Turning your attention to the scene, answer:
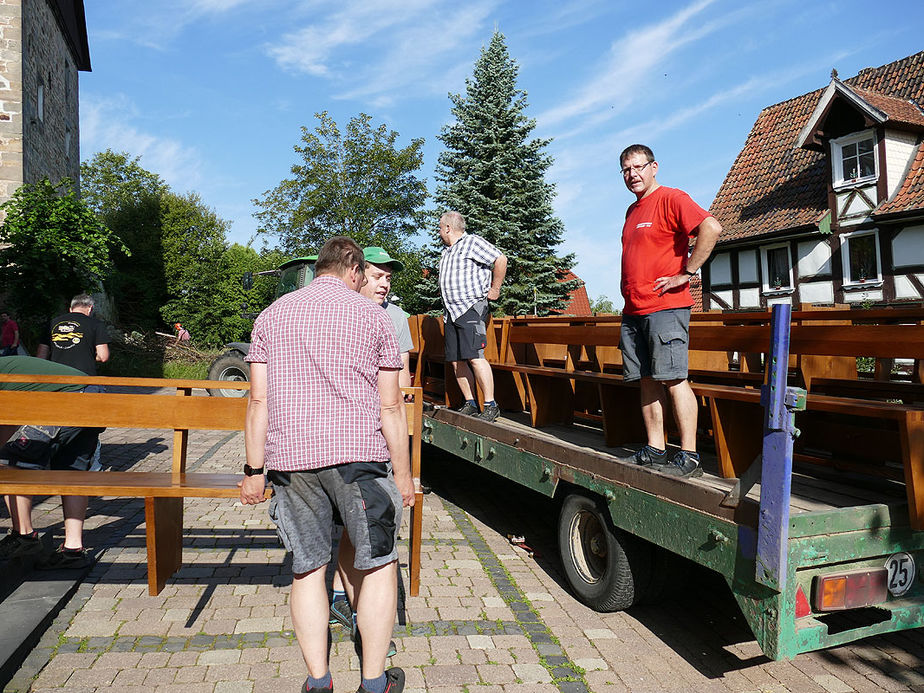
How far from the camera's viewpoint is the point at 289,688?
125 inches

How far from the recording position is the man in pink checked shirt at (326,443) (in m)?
2.71

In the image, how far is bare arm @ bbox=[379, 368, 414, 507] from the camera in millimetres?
2918

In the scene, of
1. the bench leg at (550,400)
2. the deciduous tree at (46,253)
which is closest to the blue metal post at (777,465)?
the bench leg at (550,400)

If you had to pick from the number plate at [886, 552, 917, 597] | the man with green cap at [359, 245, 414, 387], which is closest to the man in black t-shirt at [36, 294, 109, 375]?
the man with green cap at [359, 245, 414, 387]

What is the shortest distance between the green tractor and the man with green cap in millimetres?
5404

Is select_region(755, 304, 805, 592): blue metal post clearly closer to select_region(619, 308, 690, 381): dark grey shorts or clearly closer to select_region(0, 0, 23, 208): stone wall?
select_region(619, 308, 690, 381): dark grey shorts

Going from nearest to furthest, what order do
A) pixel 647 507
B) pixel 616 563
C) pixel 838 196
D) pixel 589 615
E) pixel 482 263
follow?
pixel 647 507, pixel 616 563, pixel 589 615, pixel 482 263, pixel 838 196

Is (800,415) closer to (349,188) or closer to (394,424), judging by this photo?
(394,424)

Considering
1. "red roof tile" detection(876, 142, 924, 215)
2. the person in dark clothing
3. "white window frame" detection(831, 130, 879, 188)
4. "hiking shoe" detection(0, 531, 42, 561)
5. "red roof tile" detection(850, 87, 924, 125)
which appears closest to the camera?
"hiking shoe" detection(0, 531, 42, 561)

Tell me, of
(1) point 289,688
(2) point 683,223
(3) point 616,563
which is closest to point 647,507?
(3) point 616,563

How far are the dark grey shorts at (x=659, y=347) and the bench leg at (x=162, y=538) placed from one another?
254 cm

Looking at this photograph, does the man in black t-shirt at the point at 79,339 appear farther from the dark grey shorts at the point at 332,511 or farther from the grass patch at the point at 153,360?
the grass patch at the point at 153,360

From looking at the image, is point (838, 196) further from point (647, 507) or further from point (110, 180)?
point (110, 180)

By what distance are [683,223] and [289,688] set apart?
111 inches
